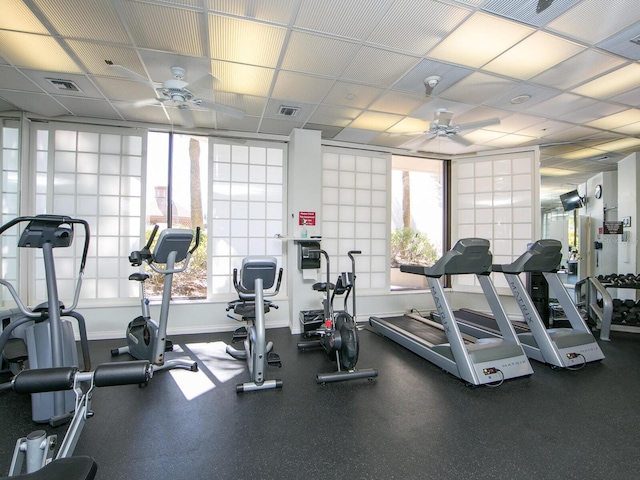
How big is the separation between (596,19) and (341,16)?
83.2 inches

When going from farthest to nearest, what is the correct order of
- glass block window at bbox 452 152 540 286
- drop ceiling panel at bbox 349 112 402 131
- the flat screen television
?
the flat screen television → glass block window at bbox 452 152 540 286 → drop ceiling panel at bbox 349 112 402 131

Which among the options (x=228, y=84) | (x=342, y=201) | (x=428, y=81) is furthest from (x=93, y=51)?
(x=342, y=201)

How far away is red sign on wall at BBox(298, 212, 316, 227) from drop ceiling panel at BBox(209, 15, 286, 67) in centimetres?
230

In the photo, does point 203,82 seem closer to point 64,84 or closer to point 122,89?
point 122,89

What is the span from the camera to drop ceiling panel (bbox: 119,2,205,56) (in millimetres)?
2453

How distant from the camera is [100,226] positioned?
467 cm

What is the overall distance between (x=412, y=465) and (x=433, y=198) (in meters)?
6.05

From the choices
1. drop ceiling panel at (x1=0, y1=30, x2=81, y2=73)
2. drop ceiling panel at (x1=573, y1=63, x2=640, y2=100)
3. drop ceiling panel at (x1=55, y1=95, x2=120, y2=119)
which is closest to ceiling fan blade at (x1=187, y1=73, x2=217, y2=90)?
drop ceiling panel at (x1=0, y1=30, x2=81, y2=73)

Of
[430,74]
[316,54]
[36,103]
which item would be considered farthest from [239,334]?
[36,103]

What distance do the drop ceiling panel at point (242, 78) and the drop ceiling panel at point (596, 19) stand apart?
270cm

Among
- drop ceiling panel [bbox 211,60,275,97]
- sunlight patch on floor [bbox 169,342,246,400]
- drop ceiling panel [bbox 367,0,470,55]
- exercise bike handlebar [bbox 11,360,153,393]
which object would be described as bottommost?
sunlight patch on floor [bbox 169,342,246,400]

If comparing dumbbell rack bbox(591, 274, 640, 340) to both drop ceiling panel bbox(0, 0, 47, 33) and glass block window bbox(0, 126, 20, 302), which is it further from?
glass block window bbox(0, 126, 20, 302)

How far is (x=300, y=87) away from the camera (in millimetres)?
3662

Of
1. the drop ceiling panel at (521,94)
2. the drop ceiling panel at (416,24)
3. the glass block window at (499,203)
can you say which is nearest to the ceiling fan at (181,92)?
the drop ceiling panel at (416,24)
